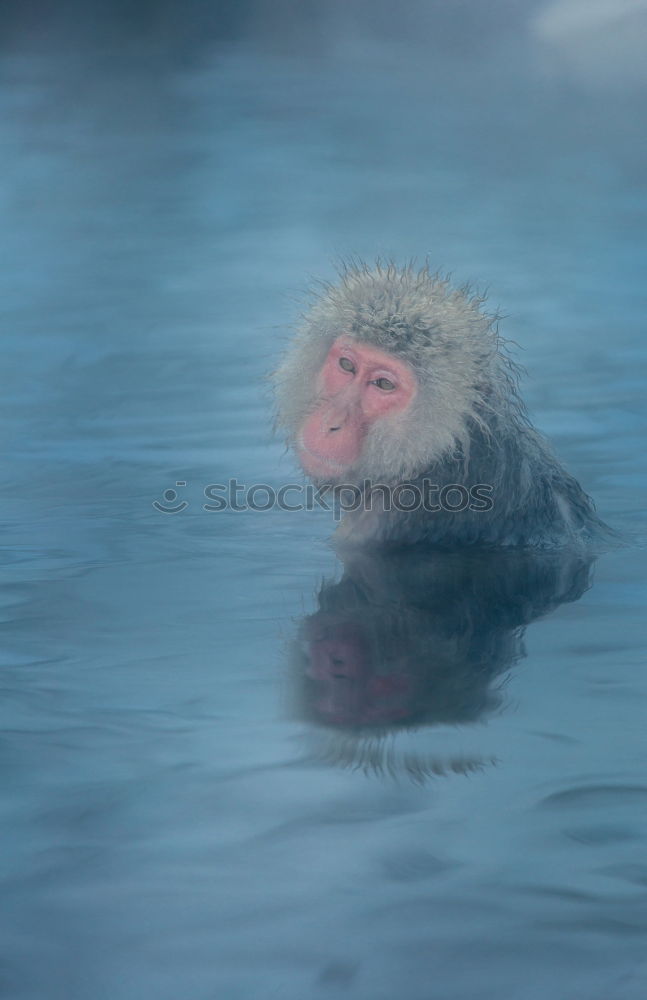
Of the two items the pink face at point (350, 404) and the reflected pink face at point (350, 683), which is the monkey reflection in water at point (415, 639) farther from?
the pink face at point (350, 404)

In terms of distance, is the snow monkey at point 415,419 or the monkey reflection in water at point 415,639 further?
the snow monkey at point 415,419

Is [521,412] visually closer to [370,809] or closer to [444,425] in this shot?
[444,425]

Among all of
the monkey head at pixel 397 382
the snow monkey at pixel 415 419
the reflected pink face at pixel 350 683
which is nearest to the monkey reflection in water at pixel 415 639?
the reflected pink face at pixel 350 683

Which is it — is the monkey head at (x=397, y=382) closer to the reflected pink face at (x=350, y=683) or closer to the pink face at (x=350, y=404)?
the pink face at (x=350, y=404)

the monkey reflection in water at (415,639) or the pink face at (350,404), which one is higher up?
the pink face at (350,404)

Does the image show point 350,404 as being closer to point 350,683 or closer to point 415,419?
point 415,419

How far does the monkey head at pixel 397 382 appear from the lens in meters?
3.44

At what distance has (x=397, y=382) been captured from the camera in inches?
136

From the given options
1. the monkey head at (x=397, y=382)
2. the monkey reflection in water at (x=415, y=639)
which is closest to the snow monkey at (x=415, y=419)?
the monkey head at (x=397, y=382)

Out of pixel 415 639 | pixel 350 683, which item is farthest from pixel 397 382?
pixel 350 683

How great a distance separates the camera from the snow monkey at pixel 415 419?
11.3 feet

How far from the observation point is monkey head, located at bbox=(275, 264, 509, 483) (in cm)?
344

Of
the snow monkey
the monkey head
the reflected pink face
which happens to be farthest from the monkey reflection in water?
the monkey head

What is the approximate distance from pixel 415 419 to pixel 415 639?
2.27 feet
